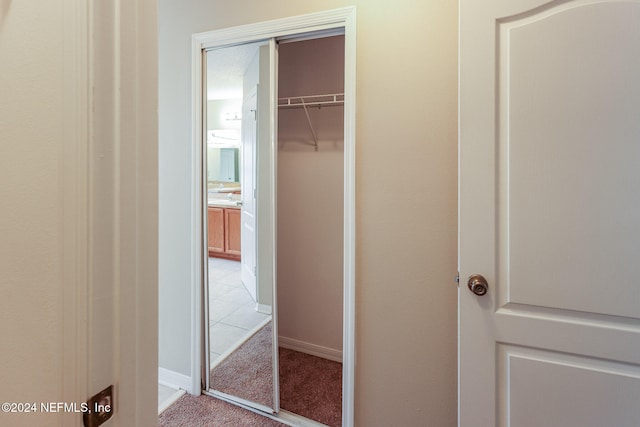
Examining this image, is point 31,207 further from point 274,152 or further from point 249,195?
point 249,195

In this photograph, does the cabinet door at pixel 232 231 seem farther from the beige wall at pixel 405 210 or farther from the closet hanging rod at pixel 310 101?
the beige wall at pixel 405 210

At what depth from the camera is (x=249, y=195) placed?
6.47 ft

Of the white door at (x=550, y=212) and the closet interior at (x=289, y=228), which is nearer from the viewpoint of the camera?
the white door at (x=550, y=212)

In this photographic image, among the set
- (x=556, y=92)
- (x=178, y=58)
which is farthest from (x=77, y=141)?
(x=178, y=58)

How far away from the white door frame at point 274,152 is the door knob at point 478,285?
1.72 feet

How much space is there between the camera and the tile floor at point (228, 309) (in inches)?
78.9

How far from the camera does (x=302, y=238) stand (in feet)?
7.48

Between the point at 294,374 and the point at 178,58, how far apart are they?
2.16 metres

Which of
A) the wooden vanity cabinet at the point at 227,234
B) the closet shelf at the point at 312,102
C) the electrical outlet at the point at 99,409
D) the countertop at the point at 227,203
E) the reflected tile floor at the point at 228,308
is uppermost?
the closet shelf at the point at 312,102

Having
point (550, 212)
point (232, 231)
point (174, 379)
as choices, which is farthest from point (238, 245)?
point (550, 212)

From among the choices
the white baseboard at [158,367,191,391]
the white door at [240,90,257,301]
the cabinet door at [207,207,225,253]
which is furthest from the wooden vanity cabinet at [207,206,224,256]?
the white baseboard at [158,367,191,391]

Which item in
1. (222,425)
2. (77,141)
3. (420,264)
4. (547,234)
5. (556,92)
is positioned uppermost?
(556,92)

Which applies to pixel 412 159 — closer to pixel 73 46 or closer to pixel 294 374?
pixel 73 46

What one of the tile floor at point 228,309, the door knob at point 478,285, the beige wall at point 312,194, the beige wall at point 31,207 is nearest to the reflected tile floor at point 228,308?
the tile floor at point 228,309
